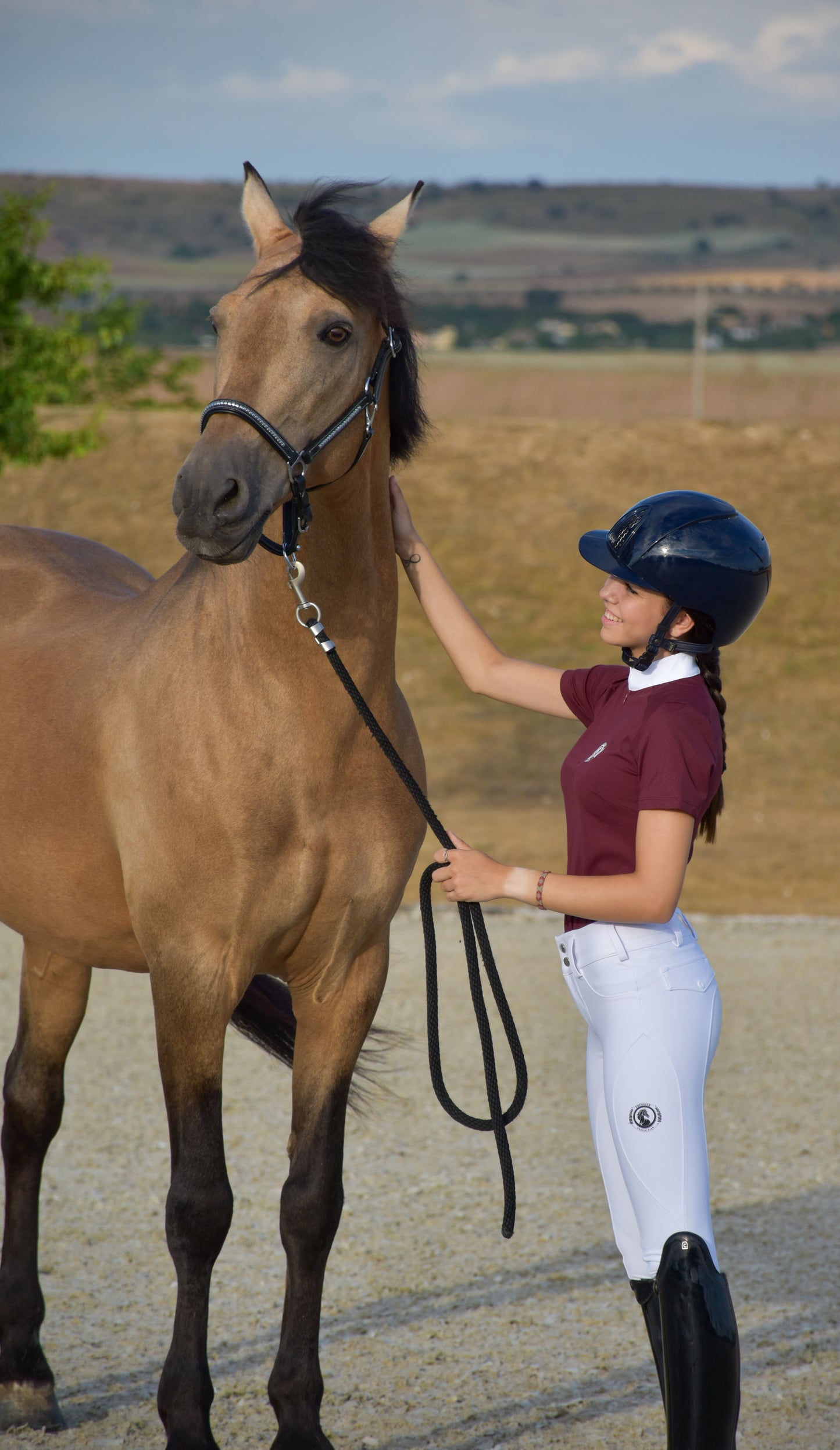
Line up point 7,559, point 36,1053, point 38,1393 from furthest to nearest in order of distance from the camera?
point 7,559 < point 36,1053 < point 38,1393

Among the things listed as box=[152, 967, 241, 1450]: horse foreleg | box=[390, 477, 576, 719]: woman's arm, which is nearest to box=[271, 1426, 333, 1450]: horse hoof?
box=[152, 967, 241, 1450]: horse foreleg

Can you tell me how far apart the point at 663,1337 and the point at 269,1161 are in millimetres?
2761

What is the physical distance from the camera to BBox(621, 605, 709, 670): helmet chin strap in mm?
2494

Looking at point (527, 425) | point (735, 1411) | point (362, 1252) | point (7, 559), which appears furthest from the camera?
point (527, 425)

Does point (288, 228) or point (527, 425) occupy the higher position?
point (527, 425)

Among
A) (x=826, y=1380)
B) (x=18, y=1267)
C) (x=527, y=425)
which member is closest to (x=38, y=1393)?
(x=18, y=1267)

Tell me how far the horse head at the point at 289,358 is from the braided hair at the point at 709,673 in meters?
0.73

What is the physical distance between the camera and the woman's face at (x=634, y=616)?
2523mm

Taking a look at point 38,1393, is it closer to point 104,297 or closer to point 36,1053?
point 36,1053

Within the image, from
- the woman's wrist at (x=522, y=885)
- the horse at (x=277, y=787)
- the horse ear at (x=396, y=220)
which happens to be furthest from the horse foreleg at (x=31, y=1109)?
the horse ear at (x=396, y=220)

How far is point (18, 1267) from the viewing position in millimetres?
3389

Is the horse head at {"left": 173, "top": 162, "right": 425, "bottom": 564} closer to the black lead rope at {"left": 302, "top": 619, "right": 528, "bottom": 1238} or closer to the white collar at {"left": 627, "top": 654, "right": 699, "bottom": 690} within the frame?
the black lead rope at {"left": 302, "top": 619, "right": 528, "bottom": 1238}

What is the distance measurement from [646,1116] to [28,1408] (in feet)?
6.18

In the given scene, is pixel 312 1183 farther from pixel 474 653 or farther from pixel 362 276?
pixel 362 276
